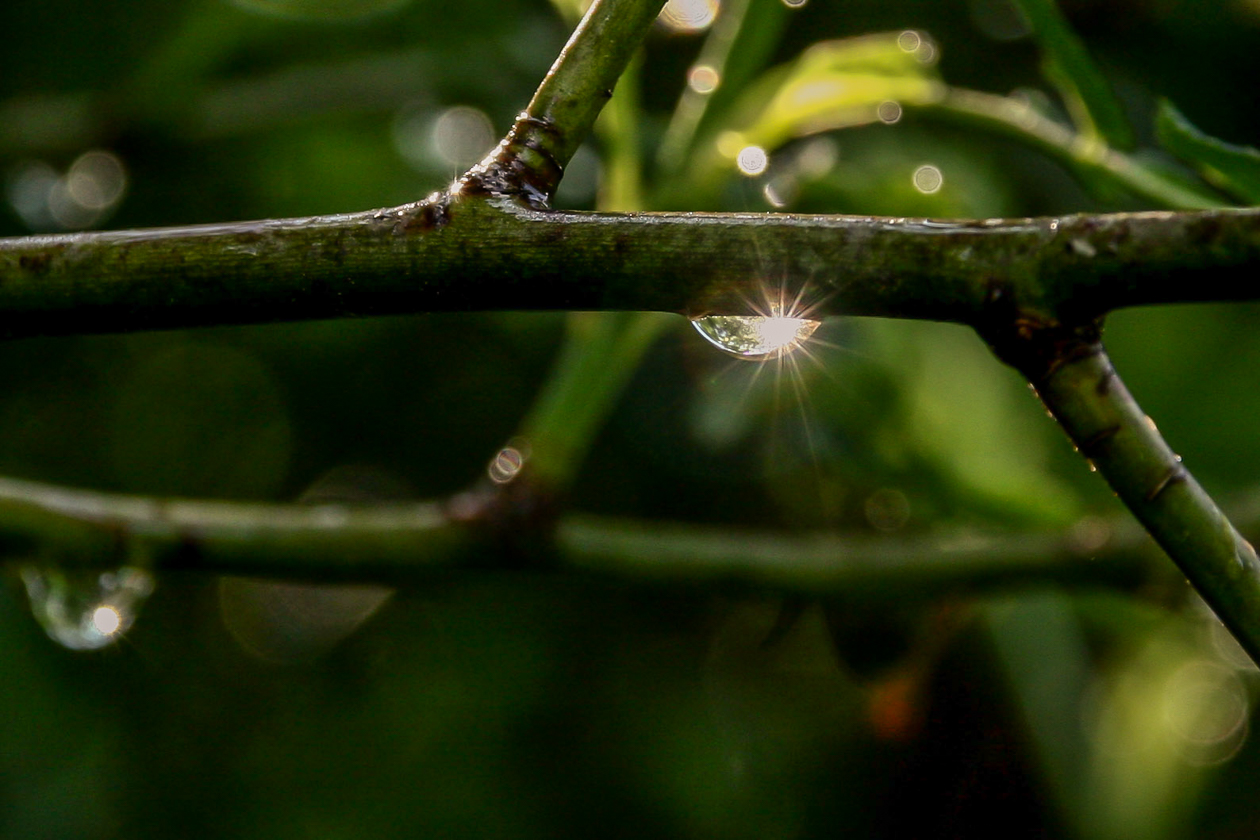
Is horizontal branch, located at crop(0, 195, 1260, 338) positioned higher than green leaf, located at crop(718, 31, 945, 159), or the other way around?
green leaf, located at crop(718, 31, 945, 159)

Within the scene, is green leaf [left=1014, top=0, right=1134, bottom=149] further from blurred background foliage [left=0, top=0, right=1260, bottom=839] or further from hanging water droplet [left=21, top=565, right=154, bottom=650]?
hanging water droplet [left=21, top=565, right=154, bottom=650]

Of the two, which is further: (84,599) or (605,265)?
(84,599)

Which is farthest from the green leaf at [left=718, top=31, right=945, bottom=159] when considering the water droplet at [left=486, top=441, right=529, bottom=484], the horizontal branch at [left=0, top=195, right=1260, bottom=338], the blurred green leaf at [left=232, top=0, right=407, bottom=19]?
the blurred green leaf at [left=232, top=0, right=407, bottom=19]

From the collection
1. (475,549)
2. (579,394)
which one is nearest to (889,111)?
(579,394)

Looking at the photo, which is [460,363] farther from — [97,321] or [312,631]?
[97,321]

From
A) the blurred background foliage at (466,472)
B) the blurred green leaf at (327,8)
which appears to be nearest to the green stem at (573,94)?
the blurred background foliage at (466,472)

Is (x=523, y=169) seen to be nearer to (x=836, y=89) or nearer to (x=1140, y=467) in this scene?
(x=1140, y=467)
